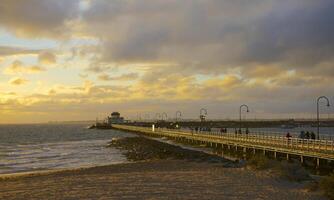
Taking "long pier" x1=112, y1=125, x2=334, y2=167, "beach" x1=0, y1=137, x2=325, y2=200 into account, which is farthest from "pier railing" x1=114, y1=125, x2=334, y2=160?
"beach" x1=0, y1=137, x2=325, y2=200

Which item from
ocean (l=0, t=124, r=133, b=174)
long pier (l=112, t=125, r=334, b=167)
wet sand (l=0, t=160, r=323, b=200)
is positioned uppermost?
long pier (l=112, t=125, r=334, b=167)

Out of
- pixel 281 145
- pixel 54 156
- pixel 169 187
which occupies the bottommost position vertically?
pixel 54 156

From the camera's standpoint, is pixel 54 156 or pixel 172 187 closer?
pixel 172 187

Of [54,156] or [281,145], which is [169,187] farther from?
[54,156]

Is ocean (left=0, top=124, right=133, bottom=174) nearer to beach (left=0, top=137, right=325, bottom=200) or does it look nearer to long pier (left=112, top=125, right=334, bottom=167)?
long pier (left=112, top=125, right=334, bottom=167)

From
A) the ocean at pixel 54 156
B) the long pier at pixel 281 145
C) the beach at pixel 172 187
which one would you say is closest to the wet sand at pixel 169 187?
the beach at pixel 172 187

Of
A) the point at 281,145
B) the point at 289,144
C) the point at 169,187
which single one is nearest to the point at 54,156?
the point at 281,145

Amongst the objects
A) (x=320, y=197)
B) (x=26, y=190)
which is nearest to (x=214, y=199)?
(x=320, y=197)

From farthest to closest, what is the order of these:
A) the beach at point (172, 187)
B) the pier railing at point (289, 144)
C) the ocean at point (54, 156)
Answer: the ocean at point (54, 156) → the pier railing at point (289, 144) → the beach at point (172, 187)

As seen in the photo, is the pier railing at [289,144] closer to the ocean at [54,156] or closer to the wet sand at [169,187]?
the wet sand at [169,187]

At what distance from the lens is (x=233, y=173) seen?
2477 cm

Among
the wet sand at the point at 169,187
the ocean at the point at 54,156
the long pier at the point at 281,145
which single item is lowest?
the ocean at the point at 54,156

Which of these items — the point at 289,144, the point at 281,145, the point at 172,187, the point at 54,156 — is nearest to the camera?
the point at 172,187

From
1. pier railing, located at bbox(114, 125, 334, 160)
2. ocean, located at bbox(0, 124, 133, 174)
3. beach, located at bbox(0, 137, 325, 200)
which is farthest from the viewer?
ocean, located at bbox(0, 124, 133, 174)
